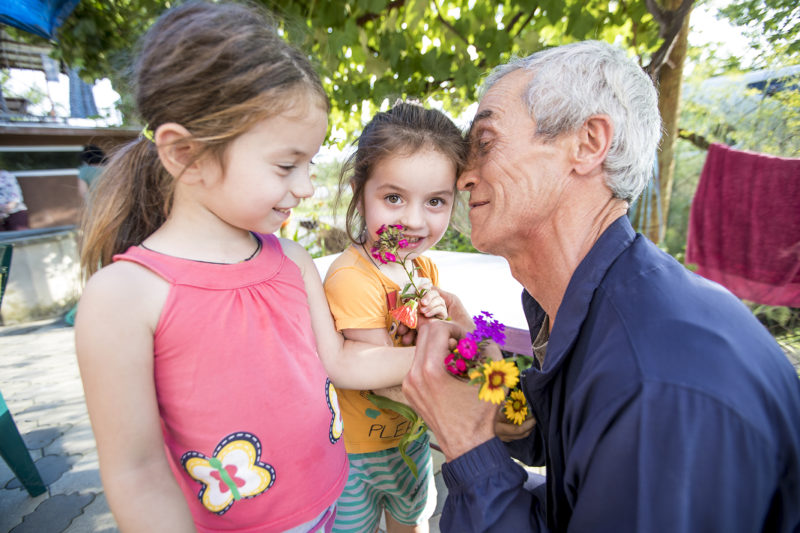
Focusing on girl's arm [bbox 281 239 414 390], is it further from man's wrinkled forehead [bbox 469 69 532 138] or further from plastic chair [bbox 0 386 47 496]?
plastic chair [bbox 0 386 47 496]

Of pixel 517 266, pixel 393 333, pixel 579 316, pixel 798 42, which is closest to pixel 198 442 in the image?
pixel 393 333

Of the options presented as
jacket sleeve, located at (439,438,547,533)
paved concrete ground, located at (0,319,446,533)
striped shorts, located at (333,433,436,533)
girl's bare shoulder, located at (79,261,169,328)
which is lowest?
paved concrete ground, located at (0,319,446,533)

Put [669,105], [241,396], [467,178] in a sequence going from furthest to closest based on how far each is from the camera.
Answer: [669,105]
[467,178]
[241,396]

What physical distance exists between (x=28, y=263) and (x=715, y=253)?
8.61m

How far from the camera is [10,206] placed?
7496 millimetres

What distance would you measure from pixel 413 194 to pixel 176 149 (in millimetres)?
776

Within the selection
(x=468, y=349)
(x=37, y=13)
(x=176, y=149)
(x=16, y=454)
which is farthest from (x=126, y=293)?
(x=16, y=454)

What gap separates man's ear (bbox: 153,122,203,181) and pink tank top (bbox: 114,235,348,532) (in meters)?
0.21

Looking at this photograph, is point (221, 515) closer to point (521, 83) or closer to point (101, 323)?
point (101, 323)

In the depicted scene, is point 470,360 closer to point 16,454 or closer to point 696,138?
point 16,454

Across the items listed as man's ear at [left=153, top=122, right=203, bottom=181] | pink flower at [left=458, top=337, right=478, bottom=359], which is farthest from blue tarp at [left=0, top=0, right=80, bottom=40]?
pink flower at [left=458, top=337, right=478, bottom=359]

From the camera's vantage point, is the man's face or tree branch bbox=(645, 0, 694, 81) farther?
tree branch bbox=(645, 0, 694, 81)

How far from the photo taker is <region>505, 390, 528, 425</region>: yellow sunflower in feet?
4.30

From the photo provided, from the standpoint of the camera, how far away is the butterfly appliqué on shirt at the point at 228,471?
1.05 m
